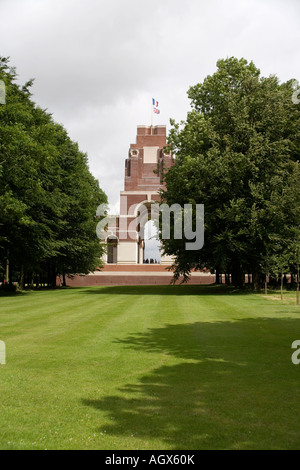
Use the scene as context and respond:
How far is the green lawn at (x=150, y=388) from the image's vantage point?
16.1 feet

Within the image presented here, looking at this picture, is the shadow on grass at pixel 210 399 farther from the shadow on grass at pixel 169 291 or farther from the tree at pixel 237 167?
the shadow on grass at pixel 169 291

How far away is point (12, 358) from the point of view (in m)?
8.84

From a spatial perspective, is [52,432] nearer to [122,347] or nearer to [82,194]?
[122,347]

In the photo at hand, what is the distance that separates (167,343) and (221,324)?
390cm

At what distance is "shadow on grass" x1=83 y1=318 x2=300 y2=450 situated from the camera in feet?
16.1

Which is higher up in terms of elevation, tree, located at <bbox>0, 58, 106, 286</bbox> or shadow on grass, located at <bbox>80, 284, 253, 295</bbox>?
tree, located at <bbox>0, 58, 106, 286</bbox>

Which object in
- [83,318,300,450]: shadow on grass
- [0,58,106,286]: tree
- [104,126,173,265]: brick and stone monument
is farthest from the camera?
[104,126,173,265]: brick and stone monument

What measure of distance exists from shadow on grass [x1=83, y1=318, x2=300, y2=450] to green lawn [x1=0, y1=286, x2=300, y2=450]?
14mm

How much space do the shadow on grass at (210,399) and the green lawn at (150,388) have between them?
0.01 metres

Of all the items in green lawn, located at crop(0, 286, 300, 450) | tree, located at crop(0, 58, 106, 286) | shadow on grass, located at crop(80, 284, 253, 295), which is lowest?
shadow on grass, located at crop(80, 284, 253, 295)

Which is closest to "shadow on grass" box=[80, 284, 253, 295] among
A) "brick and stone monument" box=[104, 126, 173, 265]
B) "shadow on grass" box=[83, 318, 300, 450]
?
"shadow on grass" box=[83, 318, 300, 450]

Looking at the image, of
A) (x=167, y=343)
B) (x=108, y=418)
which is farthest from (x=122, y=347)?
(x=108, y=418)

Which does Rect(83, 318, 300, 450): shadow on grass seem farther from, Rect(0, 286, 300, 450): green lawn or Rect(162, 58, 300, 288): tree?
Rect(162, 58, 300, 288): tree

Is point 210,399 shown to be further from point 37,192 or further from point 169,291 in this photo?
point 169,291
